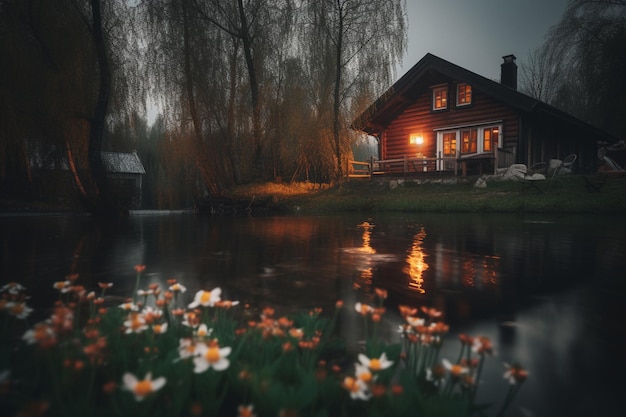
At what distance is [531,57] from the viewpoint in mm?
36094

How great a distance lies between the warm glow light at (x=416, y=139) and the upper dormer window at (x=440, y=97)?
177 cm

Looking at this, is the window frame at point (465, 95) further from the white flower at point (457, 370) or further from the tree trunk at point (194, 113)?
the white flower at point (457, 370)

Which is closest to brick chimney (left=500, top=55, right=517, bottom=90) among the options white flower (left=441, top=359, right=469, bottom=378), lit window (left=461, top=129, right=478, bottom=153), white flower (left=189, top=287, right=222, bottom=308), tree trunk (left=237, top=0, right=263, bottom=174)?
lit window (left=461, top=129, right=478, bottom=153)

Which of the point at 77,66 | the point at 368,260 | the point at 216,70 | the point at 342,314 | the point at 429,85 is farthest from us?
the point at 429,85

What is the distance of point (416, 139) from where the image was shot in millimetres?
21062

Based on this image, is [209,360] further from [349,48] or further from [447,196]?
[349,48]

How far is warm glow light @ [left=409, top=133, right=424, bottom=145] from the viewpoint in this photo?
68.6ft

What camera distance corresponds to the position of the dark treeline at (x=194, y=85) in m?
12.1

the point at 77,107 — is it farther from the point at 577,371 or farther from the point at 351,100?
the point at 577,371

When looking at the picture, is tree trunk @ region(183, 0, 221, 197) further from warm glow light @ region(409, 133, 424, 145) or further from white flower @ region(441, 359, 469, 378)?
white flower @ region(441, 359, 469, 378)

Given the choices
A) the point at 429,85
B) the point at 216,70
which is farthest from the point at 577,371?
the point at 429,85

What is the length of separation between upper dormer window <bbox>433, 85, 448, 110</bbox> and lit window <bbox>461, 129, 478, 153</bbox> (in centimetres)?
196

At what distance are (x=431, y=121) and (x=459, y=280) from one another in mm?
19165

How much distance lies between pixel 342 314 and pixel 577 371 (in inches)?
47.8
